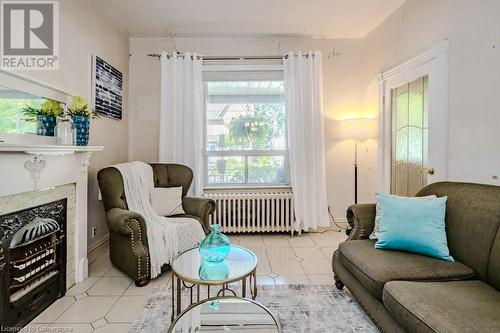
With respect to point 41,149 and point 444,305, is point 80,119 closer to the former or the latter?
point 41,149

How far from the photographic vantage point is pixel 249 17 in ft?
11.0

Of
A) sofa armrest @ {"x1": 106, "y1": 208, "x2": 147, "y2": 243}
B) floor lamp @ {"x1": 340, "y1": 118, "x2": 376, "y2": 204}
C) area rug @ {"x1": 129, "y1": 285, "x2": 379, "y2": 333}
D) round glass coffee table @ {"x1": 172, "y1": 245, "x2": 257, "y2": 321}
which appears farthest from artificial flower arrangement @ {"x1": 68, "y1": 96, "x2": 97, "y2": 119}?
floor lamp @ {"x1": 340, "y1": 118, "x2": 376, "y2": 204}

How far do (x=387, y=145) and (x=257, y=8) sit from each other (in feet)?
7.18

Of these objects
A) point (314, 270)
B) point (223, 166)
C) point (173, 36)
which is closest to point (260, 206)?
point (223, 166)

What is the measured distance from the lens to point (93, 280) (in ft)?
8.12

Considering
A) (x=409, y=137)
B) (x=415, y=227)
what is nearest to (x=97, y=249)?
(x=415, y=227)

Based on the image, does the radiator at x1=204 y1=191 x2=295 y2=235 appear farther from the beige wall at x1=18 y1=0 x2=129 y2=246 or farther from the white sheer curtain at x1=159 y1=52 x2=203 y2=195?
the beige wall at x1=18 y1=0 x2=129 y2=246

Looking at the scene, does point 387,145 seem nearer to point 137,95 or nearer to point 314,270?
point 314,270

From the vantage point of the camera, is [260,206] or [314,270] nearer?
[314,270]

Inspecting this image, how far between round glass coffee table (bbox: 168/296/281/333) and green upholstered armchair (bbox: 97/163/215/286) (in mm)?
1083

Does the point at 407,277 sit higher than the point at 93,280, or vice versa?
the point at 407,277

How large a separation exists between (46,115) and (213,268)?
65.8 inches

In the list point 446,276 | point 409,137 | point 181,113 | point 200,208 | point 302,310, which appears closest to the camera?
point 446,276

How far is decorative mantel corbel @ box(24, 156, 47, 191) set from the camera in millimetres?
1862
